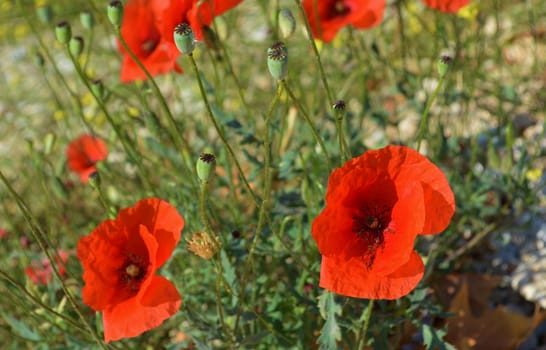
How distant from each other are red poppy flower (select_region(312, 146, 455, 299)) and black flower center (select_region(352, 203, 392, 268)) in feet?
0.09

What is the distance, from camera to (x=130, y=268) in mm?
1554

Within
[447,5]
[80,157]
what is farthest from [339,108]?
[80,157]

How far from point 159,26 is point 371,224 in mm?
798

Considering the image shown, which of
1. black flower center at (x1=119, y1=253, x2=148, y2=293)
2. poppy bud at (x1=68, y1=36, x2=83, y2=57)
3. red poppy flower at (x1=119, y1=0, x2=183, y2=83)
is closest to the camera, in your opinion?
black flower center at (x1=119, y1=253, x2=148, y2=293)

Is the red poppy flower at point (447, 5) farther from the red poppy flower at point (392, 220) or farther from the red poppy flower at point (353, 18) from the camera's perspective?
the red poppy flower at point (392, 220)

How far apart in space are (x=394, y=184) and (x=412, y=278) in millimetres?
205

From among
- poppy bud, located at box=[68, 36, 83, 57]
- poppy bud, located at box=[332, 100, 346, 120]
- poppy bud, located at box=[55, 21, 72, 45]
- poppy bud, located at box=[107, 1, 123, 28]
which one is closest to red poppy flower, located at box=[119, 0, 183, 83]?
poppy bud, located at box=[68, 36, 83, 57]

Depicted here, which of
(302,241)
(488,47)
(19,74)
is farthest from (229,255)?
(19,74)

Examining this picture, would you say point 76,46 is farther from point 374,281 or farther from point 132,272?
point 374,281

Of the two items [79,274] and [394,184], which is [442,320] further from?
[79,274]

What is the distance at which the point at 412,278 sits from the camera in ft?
4.20

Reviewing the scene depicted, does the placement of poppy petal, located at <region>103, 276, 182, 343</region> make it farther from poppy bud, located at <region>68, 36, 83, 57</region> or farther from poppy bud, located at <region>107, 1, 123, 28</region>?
poppy bud, located at <region>68, 36, 83, 57</region>

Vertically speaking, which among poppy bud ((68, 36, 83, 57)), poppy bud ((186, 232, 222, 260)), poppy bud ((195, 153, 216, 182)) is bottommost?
poppy bud ((186, 232, 222, 260))

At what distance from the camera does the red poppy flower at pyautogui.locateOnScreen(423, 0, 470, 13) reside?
6.03 feet
